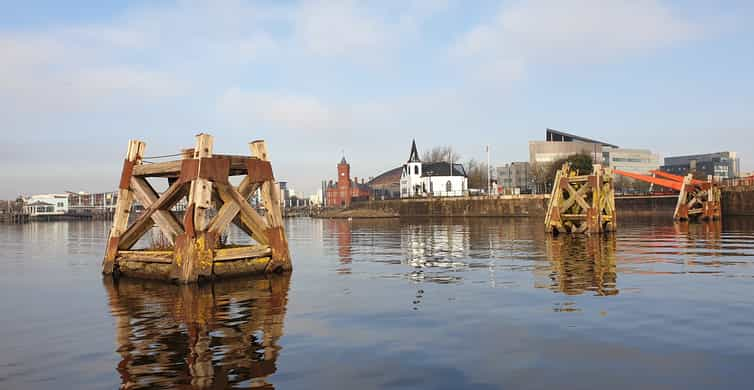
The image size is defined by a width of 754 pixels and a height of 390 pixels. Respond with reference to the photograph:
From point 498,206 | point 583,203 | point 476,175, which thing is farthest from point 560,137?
point 583,203

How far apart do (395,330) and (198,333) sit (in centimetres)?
337

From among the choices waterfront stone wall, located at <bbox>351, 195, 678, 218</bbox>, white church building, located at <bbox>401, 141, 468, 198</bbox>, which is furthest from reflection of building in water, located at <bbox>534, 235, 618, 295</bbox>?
white church building, located at <bbox>401, 141, 468, 198</bbox>

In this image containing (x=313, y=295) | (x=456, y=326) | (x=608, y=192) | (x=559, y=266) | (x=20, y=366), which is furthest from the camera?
(x=608, y=192)

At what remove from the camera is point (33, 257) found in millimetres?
28641

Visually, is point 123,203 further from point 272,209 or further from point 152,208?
point 272,209

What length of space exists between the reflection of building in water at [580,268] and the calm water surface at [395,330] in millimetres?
125

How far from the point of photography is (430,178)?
138125 millimetres

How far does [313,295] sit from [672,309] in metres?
7.85

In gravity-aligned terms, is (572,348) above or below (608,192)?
below

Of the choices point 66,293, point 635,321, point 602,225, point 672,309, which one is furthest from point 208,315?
point 602,225

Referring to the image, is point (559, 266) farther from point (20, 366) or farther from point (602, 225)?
point (602, 225)

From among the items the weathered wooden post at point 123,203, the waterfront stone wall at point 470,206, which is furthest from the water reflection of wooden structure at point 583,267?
the waterfront stone wall at point 470,206

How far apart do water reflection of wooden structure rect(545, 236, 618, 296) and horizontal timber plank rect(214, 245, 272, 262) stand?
8.27 metres

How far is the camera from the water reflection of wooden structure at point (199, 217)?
15195 mm
